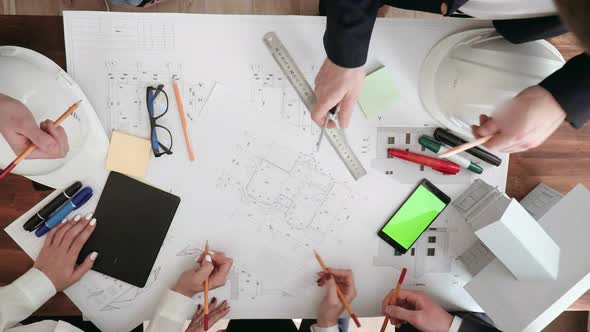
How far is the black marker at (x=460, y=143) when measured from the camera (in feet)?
3.57

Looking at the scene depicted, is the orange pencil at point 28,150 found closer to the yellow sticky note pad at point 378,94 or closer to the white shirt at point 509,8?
the yellow sticky note pad at point 378,94

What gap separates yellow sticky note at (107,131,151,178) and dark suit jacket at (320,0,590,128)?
49 cm

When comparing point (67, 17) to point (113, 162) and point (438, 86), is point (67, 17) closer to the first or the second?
point (113, 162)

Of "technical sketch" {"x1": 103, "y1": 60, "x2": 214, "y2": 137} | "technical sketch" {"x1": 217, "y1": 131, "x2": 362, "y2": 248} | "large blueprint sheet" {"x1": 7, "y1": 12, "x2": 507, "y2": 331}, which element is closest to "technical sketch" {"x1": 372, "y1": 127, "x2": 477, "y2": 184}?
"large blueprint sheet" {"x1": 7, "y1": 12, "x2": 507, "y2": 331}

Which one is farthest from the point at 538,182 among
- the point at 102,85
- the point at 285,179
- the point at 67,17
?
the point at 67,17

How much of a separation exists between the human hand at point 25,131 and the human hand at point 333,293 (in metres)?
0.68

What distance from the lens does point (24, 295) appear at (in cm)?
103

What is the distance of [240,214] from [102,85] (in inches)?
17.0

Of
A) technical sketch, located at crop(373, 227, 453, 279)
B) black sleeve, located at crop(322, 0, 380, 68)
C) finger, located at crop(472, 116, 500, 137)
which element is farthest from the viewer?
technical sketch, located at crop(373, 227, 453, 279)

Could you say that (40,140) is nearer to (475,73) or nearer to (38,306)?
(38,306)

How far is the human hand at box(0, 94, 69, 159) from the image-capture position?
0.91 meters

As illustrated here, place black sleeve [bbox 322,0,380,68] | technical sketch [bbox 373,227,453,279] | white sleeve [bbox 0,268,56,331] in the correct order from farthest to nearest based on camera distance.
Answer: technical sketch [bbox 373,227,453,279] < white sleeve [bbox 0,268,56,331] < black sleeve [bbox 322,0,380,68]

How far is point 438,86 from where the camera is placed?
41.1 inches

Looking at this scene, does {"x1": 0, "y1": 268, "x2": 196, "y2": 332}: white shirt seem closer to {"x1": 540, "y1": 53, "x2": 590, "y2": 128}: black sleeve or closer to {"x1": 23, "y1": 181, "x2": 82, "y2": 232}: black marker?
{"x1": 23, "y1": 181, "x2": 82, "y2": 232}: black marker
